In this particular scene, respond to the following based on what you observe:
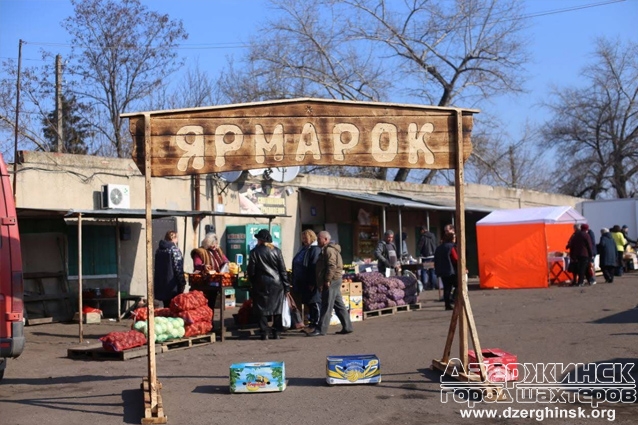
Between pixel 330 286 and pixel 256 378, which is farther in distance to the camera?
pixel 330 286

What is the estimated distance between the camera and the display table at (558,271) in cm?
2354

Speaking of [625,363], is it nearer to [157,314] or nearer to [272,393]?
[272,393]

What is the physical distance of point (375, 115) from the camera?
905cm

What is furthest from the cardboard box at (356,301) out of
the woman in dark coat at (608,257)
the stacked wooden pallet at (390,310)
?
the woman in dark coat at (608,257)

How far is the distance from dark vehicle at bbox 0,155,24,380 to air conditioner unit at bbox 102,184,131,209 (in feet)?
27.4

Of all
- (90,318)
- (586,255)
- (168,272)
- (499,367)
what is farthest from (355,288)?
(586,255)

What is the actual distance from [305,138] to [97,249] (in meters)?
10.2

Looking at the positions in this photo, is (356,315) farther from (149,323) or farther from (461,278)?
(149,323)

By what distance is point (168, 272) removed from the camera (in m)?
14.2

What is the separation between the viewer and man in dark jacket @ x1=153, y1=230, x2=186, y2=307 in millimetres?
14164

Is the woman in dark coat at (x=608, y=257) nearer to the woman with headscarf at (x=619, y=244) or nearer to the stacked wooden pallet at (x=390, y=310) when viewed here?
the woman with headscarf at (x=619, y=244)

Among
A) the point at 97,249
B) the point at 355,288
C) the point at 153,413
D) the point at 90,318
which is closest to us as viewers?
the point at 153,413

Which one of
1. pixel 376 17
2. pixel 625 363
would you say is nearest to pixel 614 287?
pixel 625 363
